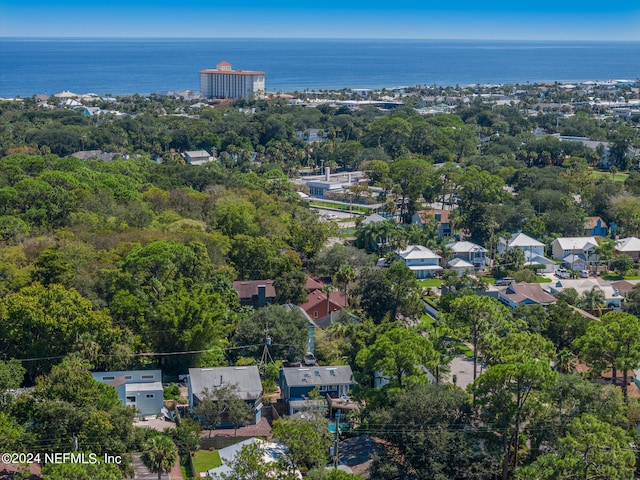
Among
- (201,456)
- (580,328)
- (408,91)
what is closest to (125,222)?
(201,456)

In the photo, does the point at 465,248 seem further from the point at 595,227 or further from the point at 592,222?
the point at 595,227

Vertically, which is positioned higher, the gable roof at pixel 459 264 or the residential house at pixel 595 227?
the residential house at pixel 595 227

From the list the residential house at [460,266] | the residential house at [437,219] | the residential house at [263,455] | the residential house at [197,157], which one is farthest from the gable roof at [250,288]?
the residential house at [197,157]

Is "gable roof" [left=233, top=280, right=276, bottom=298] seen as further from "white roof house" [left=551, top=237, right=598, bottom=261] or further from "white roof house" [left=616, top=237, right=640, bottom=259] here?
"white roof house" [left=616, top=237, right=640, bottom=259]

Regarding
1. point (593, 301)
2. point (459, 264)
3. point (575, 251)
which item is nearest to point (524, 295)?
point (593, 301)

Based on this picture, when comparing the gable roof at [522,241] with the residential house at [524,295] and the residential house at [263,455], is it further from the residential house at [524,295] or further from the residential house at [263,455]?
the residential house at [263,455]

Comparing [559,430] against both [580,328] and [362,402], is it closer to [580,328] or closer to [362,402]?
[362,402]
